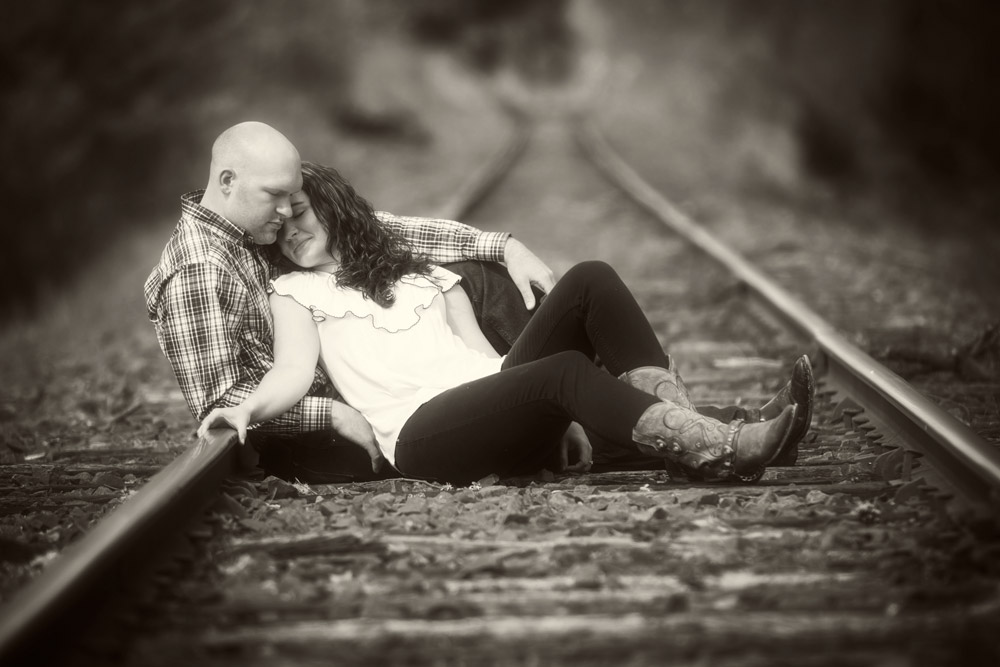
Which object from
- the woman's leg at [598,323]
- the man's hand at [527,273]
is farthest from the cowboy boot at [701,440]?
the man's hand at [527,273]

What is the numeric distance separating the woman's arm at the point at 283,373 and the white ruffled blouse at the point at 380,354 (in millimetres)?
50

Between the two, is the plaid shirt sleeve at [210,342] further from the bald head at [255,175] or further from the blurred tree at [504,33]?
the blurred tree at [504,33]

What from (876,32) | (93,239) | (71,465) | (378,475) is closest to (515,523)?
(378,475)

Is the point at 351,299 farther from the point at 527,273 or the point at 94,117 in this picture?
the point at 94,117

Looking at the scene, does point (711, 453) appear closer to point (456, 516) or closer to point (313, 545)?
point (456, 516)

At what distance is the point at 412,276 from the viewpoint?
12.2 feet

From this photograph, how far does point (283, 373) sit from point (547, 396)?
2.53 ft

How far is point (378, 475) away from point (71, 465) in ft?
3.88

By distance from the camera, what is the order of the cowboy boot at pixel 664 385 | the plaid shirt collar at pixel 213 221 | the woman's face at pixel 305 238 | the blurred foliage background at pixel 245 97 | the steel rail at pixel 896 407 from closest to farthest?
the steel rail at pixel 896 407 → the cowboy boot at pixel 664 385 → the plaid shirt collar at pixel 213 221 → the woman's face at pixel 305 238 → the blurred foliage background at pixel 245 97

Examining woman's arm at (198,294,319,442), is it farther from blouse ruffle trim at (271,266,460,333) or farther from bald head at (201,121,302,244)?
bald head at (201,121,302,244)

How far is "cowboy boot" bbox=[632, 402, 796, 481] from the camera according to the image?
3.10 metres

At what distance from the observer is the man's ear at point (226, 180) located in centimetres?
338

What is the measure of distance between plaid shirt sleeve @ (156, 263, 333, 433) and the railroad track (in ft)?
0.47

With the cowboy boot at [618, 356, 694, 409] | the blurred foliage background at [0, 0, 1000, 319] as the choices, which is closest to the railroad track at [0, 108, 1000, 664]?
the cowboy boot at [618, 356, 694, 409]
